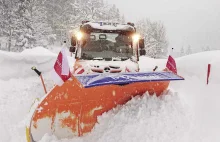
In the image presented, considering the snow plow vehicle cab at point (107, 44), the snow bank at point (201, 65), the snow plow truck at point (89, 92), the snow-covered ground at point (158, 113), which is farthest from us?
the snow bank at point (201, 65)

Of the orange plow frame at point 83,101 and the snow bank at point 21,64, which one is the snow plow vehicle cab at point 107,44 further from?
the snow bank at point 21,64

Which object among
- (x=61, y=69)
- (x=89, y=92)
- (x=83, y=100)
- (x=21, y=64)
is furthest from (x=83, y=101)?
(x=21, y=64)

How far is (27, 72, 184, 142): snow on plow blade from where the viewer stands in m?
4.66

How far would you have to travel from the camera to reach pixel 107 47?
7348 millimetres

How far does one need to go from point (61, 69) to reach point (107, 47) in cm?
307

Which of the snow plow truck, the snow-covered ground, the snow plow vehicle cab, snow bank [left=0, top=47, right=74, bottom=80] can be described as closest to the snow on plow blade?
the snow plow truck

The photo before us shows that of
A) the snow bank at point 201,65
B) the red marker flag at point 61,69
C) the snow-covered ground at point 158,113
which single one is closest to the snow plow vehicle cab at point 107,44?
the snow-covered ground at point 158,113

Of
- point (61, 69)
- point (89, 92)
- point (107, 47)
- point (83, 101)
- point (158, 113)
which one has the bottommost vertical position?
point (158, 113)

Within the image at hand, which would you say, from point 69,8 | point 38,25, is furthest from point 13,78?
point 69,8

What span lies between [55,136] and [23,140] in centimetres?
80

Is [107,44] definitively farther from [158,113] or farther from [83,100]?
[158,113]

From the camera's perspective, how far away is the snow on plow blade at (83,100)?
15.3 ft

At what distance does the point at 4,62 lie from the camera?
10.3m

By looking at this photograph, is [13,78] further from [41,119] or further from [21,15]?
[21,15]
